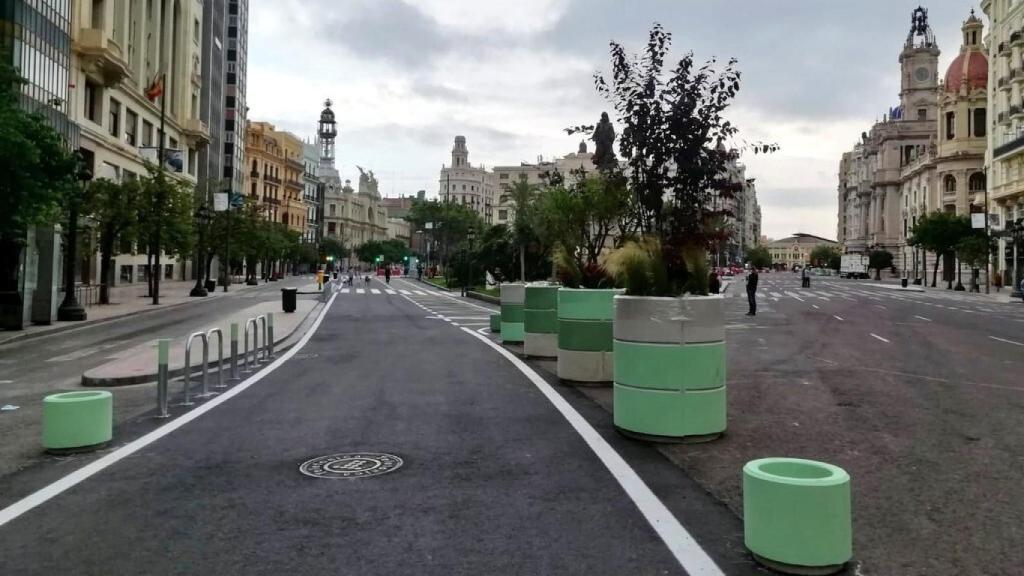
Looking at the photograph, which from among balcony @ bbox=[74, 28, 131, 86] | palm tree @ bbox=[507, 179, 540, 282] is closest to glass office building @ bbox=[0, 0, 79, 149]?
balcony @ bbox=[74, 28, 131, 86]

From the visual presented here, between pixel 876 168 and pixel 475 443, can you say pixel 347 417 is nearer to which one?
pixel 475 443

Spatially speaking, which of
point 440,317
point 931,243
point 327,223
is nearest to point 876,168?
point 931,243

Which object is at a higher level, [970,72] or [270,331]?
[970,72]

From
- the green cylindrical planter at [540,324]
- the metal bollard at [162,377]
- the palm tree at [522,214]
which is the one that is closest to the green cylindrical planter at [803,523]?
the metal bollard at [162,377]

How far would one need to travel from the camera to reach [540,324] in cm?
1348

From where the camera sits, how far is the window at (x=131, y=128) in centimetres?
4891

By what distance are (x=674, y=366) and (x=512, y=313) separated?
9.97 metres

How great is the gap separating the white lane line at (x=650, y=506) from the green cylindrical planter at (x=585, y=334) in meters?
1.64

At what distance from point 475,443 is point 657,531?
107 inches

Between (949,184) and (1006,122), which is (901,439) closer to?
(1006,122)

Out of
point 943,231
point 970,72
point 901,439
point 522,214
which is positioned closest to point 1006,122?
point 943,231

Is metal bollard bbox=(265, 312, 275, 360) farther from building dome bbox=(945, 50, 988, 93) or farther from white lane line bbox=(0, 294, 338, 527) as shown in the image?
building dome bbox=(945, 50, 988, 93)

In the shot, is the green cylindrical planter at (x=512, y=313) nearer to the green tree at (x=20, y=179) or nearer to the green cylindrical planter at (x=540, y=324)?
the green cylindrical planter at (x=540, y=324)

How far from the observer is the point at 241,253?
194 ft
